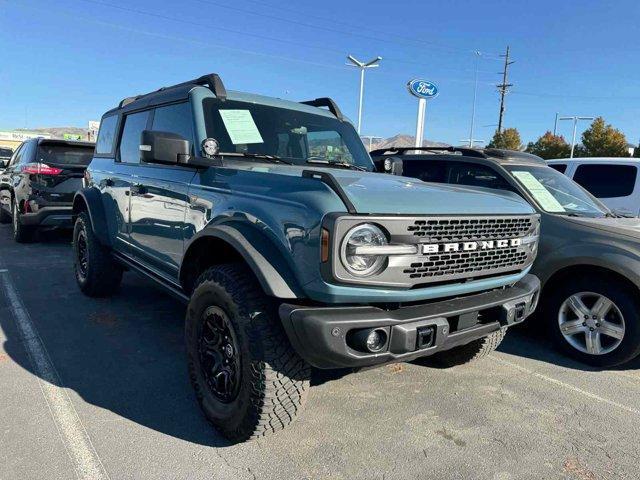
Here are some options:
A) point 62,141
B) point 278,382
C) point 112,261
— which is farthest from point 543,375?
point 62,141

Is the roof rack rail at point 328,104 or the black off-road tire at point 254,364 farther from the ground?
the roof rack rail at point 328,104

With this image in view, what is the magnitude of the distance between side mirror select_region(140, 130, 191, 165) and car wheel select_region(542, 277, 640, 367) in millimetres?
3389

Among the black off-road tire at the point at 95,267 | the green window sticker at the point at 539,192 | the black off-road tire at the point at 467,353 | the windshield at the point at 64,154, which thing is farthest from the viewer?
the windshield at the point at 64,154

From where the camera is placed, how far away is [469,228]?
260cm

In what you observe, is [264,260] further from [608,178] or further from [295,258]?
[608,178]

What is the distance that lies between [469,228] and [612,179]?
6187mm

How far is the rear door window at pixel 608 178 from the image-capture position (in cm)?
730

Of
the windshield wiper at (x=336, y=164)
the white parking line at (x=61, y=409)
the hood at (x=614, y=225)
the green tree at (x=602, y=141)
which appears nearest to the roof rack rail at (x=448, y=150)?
the hood at (x=614, y=225)

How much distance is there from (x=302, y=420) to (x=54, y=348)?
2.21 metres

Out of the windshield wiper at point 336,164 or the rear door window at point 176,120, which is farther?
the windshield wiper at point 336,164

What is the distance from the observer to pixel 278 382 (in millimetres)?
2426

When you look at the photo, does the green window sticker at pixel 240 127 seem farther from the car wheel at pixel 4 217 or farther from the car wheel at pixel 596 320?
the car wheel at pixel 4 217

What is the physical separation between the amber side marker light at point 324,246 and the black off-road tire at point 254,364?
0.48m

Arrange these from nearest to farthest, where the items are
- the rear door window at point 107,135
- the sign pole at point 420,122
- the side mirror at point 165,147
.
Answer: the side mirror at point 165,147 → the rear door window at point 107,135 → the sign pole at point 420,122
